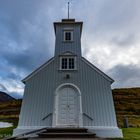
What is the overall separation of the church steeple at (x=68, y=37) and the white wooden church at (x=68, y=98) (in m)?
0.29

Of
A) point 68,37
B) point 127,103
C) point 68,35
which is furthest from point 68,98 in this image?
point 127,103

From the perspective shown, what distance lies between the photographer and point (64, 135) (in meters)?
8.05

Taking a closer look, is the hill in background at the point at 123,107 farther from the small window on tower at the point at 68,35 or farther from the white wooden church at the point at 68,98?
the small window on tower at the point at 68,35

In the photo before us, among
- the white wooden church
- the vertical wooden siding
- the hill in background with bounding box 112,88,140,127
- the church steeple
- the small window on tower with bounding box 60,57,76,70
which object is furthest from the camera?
the hill in background with bounding box 112,88,140,127

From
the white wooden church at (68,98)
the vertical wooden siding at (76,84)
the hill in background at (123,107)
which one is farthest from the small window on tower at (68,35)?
the hill in background at (123,107)

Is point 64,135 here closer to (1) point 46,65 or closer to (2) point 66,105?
(2) point 66,105

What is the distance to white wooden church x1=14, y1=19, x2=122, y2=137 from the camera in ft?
36.2

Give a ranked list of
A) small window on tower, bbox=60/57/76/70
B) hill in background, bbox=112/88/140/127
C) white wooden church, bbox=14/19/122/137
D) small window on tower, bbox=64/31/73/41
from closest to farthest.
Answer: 1. white wooden church, bbox=14/19/122/137
2. small window on tower, bbox=60/57/76/70
3. small window on tower, bbox=64/31/73/41
4. hill in background, bbox=112/88/140/127

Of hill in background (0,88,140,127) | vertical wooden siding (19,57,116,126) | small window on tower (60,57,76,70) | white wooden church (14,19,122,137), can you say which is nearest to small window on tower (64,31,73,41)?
white wooden church (14,19,122,137)

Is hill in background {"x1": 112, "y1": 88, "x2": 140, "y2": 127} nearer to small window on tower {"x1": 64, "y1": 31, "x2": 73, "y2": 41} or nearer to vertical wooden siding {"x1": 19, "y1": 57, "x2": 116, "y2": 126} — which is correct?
vertical wooden siding {"x1": 19, "y1": 57, "x2": 116, "y2": 126}

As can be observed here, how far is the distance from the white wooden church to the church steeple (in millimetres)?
294

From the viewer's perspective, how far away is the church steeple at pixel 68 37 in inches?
527

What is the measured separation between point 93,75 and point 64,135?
17.0 ft

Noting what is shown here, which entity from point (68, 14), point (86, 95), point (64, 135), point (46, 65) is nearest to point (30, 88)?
point (46, 65)
